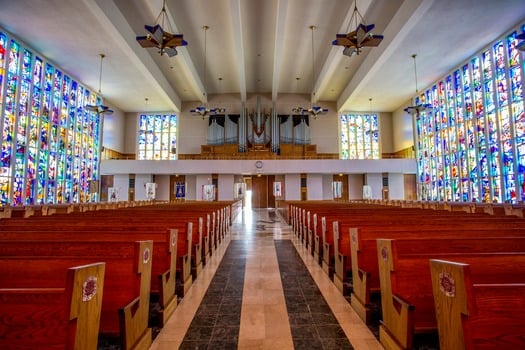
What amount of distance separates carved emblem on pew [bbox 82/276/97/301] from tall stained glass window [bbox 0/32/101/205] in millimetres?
10389

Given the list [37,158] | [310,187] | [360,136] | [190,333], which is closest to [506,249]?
[190,333]

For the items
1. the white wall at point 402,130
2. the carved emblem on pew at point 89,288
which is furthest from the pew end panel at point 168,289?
the white wall at point 402,130

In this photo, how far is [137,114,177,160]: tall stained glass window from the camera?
1716cm

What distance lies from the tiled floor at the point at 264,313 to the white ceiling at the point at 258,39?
778 centimetres

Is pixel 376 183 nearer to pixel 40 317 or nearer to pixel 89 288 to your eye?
pixel 89 288

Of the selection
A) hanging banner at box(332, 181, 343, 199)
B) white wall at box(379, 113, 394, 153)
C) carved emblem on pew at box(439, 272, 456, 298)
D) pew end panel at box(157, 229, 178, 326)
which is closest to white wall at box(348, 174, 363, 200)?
hanging banner at box(332, 181, 343, 199)

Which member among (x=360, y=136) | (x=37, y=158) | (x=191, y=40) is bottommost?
(x=37, y=158)

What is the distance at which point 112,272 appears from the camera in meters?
1.63

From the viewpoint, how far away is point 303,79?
15.4 metres

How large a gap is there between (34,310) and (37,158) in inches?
472

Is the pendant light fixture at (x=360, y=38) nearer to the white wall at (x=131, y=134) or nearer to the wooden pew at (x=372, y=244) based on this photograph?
the wooden pew at (x=372, y=244)

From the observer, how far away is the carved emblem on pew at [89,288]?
103cm

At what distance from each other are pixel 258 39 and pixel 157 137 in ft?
29.8

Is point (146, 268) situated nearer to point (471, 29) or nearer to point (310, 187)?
point (471, 29)
